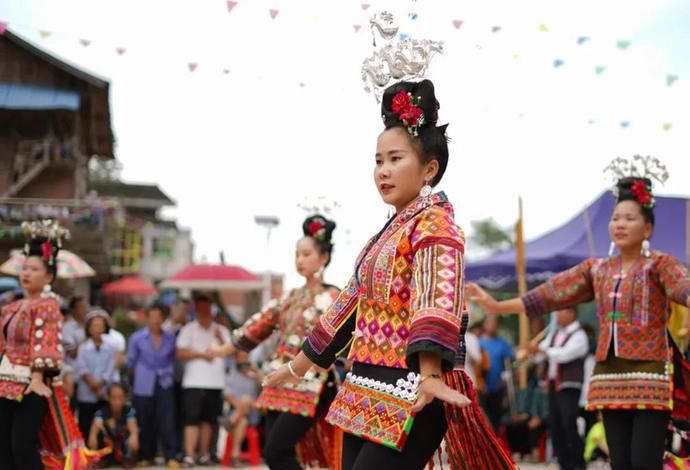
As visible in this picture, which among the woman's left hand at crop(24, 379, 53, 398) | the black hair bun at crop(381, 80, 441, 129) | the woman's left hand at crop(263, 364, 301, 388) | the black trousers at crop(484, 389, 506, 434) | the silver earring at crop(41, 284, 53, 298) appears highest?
the black hair bun at crop(381, 80, 441, 129)

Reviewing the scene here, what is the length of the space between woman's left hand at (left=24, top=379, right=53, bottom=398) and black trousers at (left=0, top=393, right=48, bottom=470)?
9 cm

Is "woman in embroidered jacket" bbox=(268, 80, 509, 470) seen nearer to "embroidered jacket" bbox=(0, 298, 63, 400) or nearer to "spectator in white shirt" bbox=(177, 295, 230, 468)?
"embroidered jacket" bbox=(0, 298, 63, 400)

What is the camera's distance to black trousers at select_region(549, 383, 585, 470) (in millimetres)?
9391

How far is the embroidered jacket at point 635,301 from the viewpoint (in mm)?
5371

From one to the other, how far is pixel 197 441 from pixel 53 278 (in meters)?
4.50

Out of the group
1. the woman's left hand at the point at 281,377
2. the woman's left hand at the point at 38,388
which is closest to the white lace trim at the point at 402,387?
the woman's left hand at the point at 281,377

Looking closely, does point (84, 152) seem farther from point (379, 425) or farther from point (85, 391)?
point (379, 425)

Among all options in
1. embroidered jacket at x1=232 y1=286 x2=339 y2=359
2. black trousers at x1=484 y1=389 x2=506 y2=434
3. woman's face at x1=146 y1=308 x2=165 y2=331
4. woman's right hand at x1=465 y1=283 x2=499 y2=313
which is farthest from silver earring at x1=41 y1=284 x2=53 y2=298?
black trousers at x1=484 y1=389 x2=506 y2=434

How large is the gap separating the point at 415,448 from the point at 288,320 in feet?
10.8

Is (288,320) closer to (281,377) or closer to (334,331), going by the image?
(281,377)

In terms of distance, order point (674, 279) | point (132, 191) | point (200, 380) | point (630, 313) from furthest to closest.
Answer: point (132, 191), point (200, 380), point (630, 313), point (674, 279)

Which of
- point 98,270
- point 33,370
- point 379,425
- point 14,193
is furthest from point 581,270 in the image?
point 98,270

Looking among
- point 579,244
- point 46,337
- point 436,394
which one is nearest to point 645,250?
point 436,394

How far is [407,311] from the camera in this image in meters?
3.35
